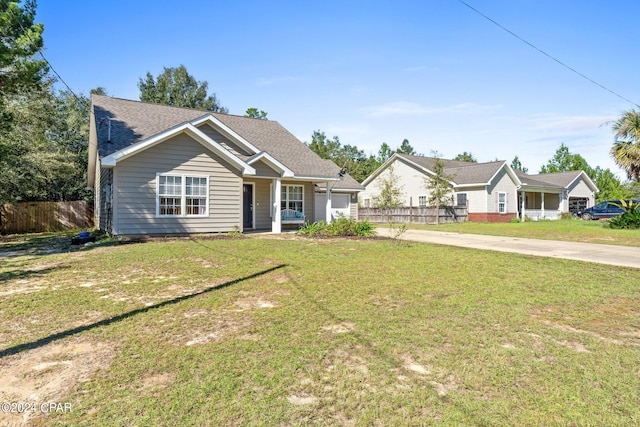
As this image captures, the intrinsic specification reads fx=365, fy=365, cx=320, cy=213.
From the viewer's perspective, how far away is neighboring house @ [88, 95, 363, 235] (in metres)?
12.9

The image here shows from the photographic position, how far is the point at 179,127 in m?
13.2

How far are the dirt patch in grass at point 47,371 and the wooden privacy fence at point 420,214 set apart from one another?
24.0 m

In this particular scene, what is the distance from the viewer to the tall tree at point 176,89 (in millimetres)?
43500

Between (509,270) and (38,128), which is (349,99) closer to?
(509,270)

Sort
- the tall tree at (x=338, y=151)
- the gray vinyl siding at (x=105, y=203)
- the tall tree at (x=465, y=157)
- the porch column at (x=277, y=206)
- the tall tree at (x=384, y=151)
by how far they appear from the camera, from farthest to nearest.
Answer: the tall tree at (x=465, y=157), the tall tree at (x=384, y=151), the tall tree at (x=338, y=151), the porch column at (x=277, y=206), the gray vinyl siding at (x=105, y=203)

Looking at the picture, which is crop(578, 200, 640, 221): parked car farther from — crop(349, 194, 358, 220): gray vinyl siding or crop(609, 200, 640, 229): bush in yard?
crop(349, 194, 358, 220): gray vinyl siding

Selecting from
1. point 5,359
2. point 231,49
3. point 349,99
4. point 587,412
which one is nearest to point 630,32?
point 349,99

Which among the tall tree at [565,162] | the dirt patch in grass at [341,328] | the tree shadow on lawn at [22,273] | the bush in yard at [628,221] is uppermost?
the tall tree at [565,162]

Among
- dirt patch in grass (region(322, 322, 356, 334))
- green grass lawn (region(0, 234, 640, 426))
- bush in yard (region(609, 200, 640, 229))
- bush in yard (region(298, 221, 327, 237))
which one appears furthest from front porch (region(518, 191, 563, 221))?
dirt patch in grass (region(322, 322, 356, 334))

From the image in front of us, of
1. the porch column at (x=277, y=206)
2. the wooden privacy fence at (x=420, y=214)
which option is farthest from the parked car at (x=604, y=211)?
the porch column at (x=277, y=206)

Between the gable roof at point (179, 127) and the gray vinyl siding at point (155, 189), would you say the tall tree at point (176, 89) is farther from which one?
the gray vinyl siding at point (155, 189)

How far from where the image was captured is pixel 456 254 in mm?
10234

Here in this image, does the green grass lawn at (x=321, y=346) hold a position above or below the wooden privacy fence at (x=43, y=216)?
below

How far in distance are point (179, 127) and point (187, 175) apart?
178 cm
